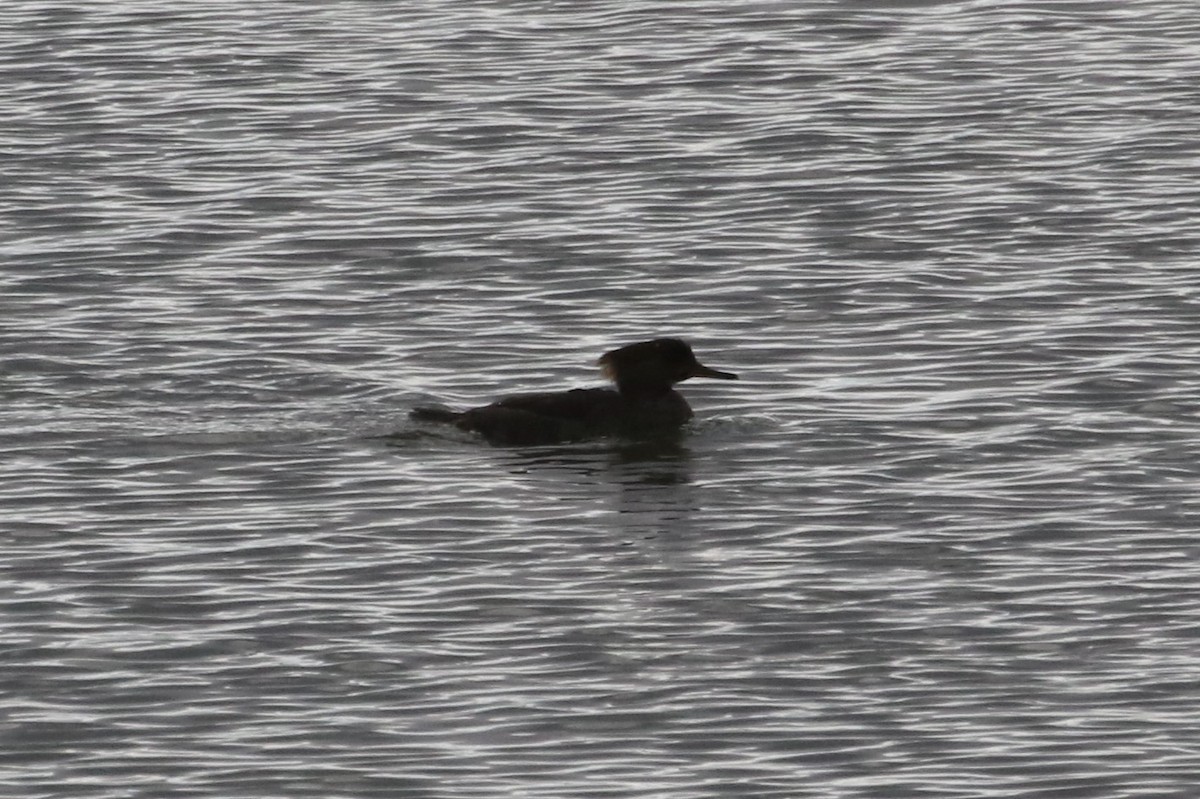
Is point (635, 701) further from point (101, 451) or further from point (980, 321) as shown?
point (980, 321)

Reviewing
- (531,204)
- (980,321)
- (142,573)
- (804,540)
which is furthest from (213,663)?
(531,204)

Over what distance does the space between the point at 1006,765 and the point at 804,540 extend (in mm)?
3537

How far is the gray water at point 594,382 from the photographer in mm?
13391

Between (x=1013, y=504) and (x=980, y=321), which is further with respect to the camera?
(x=980, y=321)

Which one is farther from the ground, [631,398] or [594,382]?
[631,398]

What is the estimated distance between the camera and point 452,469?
18.0 meters

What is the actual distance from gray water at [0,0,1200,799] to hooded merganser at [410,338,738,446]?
168 mm

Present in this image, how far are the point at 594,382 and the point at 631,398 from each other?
1.11 metres

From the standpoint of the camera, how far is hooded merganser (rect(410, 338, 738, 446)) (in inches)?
734

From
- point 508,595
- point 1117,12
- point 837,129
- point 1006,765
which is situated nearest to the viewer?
point 1006,765

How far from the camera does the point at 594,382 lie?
19969mm

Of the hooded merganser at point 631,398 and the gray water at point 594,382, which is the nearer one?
the gray water at point 594,382

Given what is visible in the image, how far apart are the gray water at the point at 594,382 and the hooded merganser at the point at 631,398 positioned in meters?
0.17

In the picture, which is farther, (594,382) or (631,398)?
(594,382)
